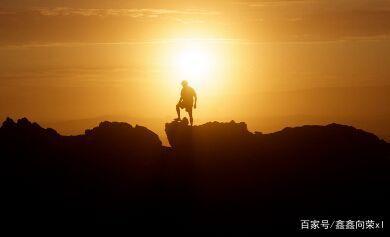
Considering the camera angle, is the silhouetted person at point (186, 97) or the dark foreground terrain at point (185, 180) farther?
the dark foreground terrain at point (185, 180)

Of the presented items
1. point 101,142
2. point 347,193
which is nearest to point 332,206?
point 347,193

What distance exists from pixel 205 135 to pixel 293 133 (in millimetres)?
8726

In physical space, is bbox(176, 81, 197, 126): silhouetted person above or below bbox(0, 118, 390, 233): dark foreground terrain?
above

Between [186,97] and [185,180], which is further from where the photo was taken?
[185,180]

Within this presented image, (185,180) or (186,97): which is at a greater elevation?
(186,97)

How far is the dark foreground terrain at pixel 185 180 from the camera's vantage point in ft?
461

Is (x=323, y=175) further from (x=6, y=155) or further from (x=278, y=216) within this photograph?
(x=6, y=155)

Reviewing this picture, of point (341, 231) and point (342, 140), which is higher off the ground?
point (342, 140)

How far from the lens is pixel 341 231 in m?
141

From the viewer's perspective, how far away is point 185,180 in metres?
141

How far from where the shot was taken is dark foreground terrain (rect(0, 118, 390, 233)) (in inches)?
5536

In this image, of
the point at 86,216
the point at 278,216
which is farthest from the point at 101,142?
the point at 278,216

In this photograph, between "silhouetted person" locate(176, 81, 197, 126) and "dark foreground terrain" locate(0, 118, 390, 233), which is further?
"dark foreground terrain" locate(0, 118, 390, 233)

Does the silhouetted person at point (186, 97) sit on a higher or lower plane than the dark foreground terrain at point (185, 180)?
higher
